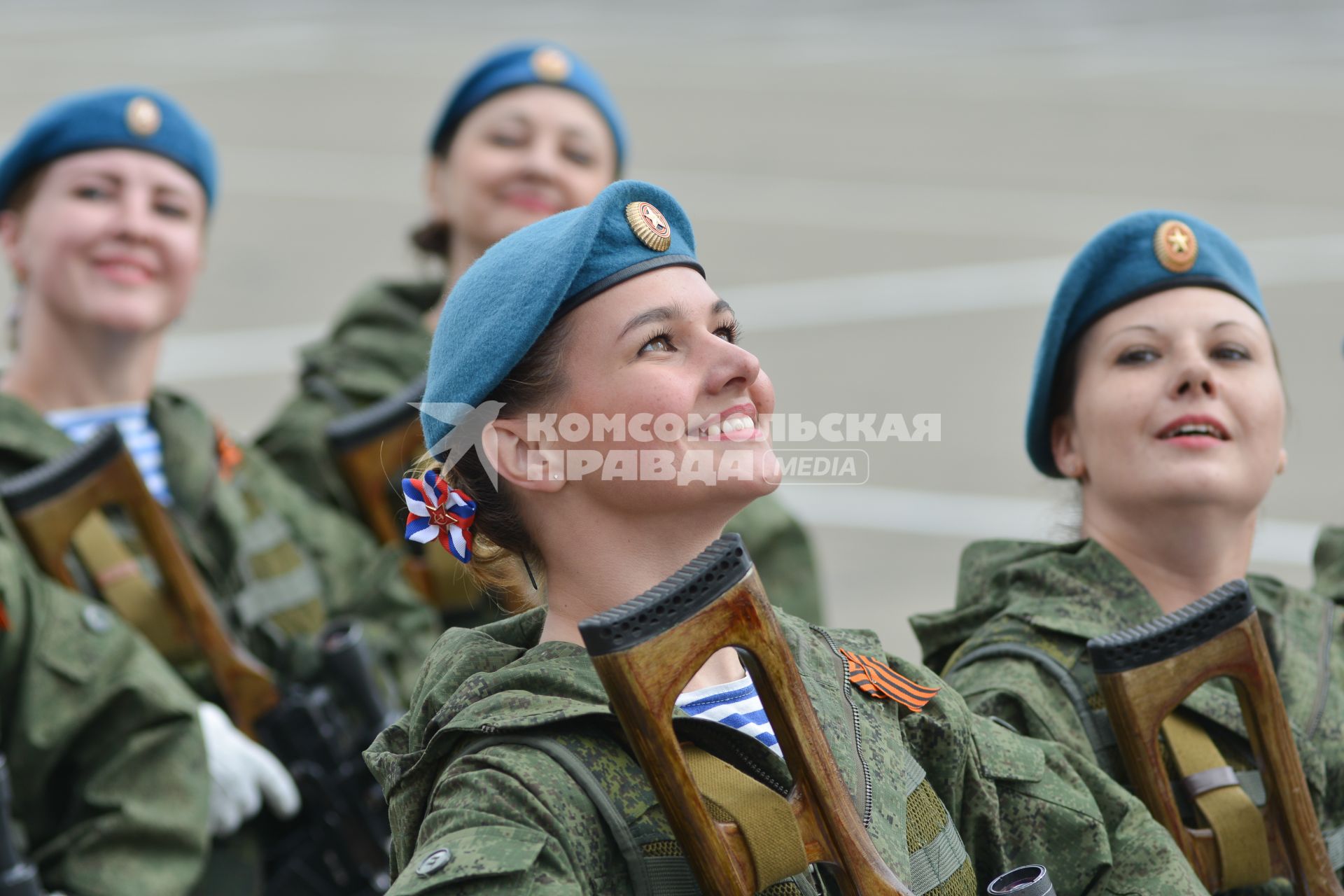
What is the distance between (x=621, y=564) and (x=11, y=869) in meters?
1.75

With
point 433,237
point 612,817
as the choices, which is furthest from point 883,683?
point 433,237

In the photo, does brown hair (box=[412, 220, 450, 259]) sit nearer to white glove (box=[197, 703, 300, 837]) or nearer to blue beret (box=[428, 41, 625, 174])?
blue beret (box=[428, 41, 625, 174])

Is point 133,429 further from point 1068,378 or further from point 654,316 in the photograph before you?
point 654,316

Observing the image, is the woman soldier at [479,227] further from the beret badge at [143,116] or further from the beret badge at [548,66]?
the beret badge at [143,116]

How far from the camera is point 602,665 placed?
2.09 m

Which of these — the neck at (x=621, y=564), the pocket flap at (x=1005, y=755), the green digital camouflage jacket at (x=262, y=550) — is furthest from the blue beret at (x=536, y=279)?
the green digital camouflage jacket at (x=262, y=550)

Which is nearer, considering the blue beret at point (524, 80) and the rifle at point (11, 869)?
the rifle at point (11, 869)

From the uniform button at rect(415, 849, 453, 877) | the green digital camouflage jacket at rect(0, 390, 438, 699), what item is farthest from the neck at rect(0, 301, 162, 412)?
the uniform button at rect(415, 849, 453, 877)

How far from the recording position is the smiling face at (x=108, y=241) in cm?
470

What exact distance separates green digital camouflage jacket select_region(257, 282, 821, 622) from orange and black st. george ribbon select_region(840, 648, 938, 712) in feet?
7.90

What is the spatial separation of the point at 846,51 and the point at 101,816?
1540 cm

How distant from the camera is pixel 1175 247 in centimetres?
329

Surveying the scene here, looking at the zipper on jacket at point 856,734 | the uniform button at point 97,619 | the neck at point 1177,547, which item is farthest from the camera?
the uniform button at point 97,619

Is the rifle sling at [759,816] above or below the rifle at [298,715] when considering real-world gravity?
above
